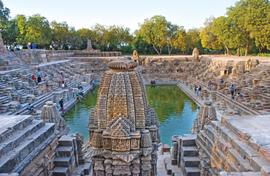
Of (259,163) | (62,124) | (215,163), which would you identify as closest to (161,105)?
(62,124)

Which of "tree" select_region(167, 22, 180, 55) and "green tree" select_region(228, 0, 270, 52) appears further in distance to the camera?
"tree" select_region(167, 22, 180, 55)

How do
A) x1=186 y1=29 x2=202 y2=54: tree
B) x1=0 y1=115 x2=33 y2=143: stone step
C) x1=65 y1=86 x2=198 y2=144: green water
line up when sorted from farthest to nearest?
1. x1=186 y1=29 x2=202 y2=54: tree
2. x1=65 y1=86 x2=198 y2=144: green water
3. x1=0 y1=115 x2=33 y2=143: stone step

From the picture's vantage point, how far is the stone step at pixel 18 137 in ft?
21.9

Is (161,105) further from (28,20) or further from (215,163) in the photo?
(28,20)

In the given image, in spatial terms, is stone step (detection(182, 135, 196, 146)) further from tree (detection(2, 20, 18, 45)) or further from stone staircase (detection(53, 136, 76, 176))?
tree (detection(2, 20, 18, 45))

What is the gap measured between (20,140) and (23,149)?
17.0 inches

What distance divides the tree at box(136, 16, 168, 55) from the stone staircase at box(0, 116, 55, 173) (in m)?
46.9

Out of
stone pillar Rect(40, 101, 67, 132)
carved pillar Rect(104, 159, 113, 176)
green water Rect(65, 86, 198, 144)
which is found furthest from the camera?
green water Rect(65, 86, 198, 144)

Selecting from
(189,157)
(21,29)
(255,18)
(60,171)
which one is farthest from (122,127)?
(21,29)

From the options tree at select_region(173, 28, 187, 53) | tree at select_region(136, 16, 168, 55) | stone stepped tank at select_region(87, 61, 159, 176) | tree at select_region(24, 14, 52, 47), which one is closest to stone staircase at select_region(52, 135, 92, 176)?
stone stepped tank at select_region(87, 61, 159, 176)

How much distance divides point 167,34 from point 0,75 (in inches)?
1497

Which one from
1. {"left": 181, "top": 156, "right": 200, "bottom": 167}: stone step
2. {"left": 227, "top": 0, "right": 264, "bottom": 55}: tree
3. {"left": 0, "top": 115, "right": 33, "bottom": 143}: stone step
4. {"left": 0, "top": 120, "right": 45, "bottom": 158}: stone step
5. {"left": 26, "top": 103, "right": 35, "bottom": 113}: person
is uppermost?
{"left": 227, "top": 0, "right": 264, "bottom": 55}: tree

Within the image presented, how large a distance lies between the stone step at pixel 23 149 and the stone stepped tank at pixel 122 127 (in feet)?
4.58

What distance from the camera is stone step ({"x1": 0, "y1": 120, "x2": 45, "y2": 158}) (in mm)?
6664
